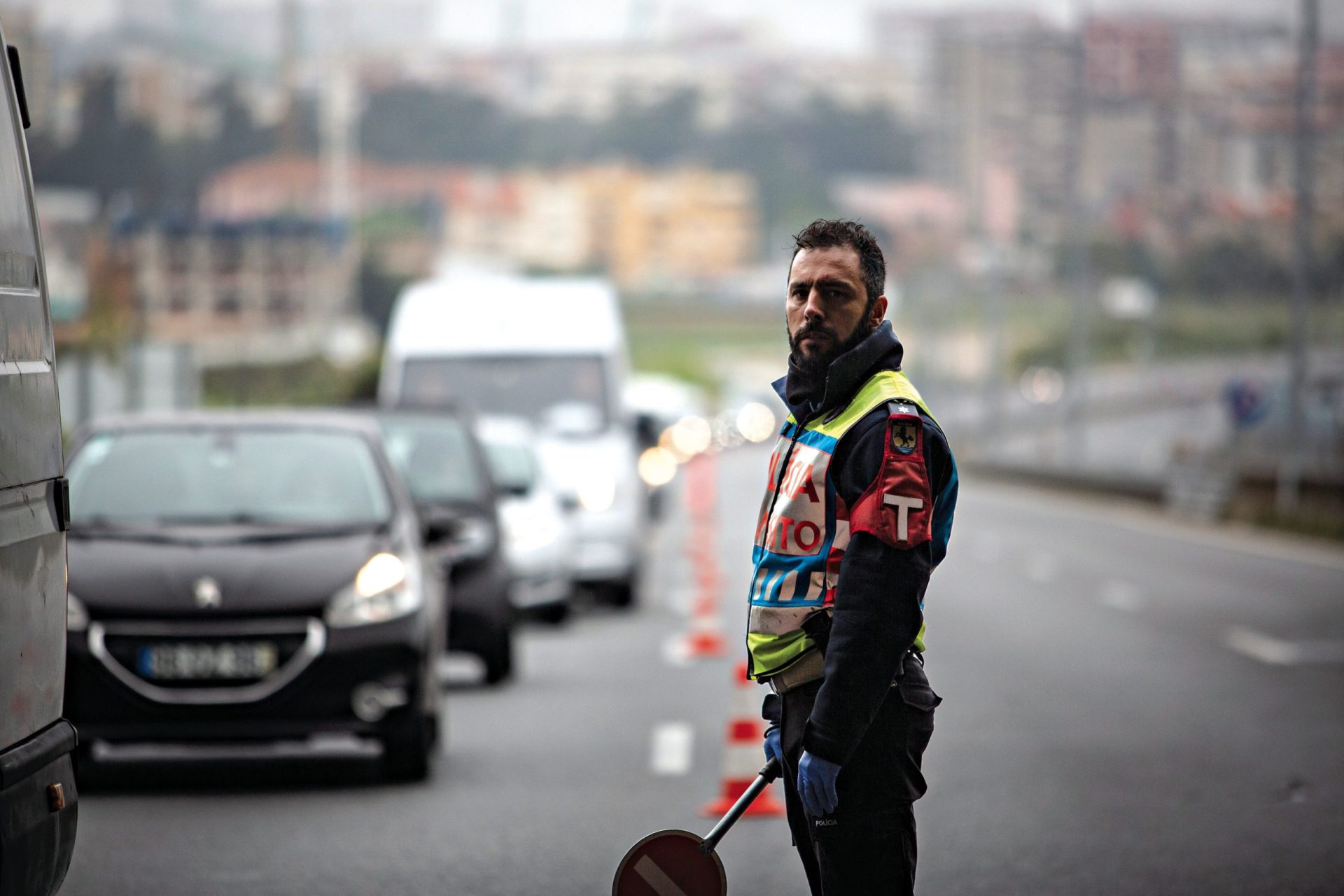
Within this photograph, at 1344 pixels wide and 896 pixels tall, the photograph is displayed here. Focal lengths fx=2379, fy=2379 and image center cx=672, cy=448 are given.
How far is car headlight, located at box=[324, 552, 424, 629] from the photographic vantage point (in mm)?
9438

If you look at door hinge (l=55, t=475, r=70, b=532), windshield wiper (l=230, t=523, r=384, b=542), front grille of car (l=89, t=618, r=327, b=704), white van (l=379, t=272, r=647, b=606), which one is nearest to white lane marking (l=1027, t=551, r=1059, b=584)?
white van (l=379, t=272, r=647, b=606)

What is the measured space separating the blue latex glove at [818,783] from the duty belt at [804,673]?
0.17m

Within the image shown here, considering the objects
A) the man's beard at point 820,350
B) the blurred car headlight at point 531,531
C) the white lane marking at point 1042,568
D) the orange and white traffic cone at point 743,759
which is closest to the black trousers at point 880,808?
the man's beard at point 820,350

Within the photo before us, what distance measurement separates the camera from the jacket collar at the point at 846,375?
445cm

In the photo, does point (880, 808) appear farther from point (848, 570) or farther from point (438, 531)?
point (438, 531)

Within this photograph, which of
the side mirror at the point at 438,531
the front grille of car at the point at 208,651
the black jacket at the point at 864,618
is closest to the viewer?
the black jacket at the point at 864,618

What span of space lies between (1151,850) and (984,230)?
61.3m

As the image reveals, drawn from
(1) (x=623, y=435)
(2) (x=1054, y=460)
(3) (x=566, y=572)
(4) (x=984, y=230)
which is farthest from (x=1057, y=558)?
(4) (x=984, y=230)

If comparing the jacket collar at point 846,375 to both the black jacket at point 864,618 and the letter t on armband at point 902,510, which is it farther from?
the letter t on armband at point 902,510

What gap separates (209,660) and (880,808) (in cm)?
525

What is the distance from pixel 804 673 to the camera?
14.6 feet

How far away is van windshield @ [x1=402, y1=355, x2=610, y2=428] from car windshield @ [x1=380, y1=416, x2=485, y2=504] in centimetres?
593

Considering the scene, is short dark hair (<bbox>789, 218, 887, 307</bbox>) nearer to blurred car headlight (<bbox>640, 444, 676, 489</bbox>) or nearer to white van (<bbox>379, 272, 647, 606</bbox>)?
white van (<bbox>379, 272, 647, 606</bbox>)

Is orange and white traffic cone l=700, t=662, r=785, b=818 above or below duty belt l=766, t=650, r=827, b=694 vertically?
below
